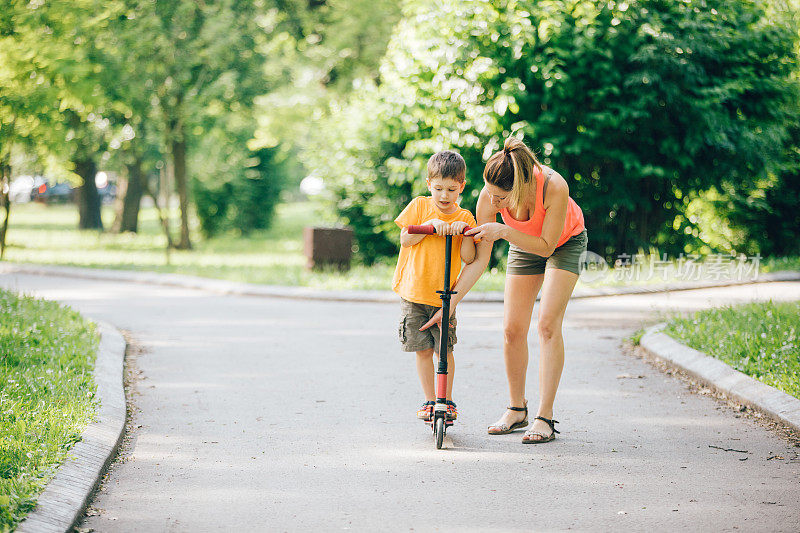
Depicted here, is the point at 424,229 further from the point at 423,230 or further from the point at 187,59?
the point at 187,59

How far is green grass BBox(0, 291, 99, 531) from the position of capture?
4.15 meters

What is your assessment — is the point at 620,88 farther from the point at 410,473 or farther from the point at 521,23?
the point at 410,473

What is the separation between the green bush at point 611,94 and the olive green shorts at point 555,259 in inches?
322

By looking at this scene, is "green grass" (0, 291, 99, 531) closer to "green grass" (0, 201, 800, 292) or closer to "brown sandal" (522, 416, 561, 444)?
"brown sandal" (522, 416, 561, 444)

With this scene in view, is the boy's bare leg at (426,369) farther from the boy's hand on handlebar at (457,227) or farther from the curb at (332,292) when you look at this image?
the curb at (332,292)

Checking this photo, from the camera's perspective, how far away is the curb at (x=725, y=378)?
5746 millimetres

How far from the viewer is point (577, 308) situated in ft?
37.6

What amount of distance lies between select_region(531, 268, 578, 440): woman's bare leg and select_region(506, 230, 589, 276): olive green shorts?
0.05m

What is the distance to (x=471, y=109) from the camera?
14102 millimetres

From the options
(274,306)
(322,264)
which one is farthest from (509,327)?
(322,264)

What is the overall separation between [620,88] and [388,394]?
358 inches

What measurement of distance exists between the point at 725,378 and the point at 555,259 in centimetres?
215

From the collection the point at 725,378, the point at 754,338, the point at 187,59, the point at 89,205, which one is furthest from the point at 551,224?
the point at 89,205

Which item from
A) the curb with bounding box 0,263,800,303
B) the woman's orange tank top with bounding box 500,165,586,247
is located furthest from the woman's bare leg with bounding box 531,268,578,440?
the curb with bounding box 0,263,800,303
